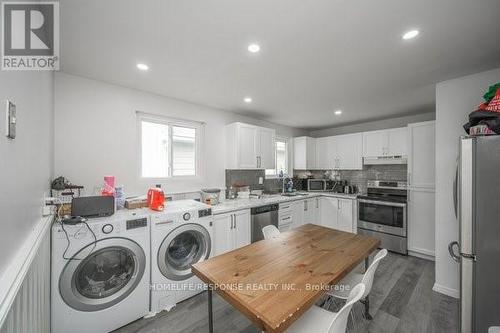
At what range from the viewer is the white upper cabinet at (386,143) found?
11.7 feet

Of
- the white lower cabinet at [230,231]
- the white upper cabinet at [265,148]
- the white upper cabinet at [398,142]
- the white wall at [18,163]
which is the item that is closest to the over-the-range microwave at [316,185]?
the white upper cabinet at [265,148]

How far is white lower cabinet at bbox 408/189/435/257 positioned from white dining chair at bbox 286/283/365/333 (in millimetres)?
2862

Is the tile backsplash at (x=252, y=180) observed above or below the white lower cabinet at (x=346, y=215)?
above

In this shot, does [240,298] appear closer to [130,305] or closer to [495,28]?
[130,305]

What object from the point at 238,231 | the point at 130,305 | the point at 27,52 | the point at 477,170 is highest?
the point at 27,52

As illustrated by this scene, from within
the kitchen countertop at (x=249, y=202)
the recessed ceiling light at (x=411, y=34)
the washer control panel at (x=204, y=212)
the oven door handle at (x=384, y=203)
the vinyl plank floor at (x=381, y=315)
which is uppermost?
the recessed ceiling light at (x=411, y=34)

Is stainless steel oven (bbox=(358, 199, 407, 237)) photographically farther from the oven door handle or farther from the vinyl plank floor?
the vinyl plank floor

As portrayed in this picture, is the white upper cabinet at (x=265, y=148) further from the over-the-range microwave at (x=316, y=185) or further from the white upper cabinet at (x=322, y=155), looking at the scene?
the white upper cabinet at (x=322, y=155)

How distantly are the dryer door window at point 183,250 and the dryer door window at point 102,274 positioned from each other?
22 centimetres

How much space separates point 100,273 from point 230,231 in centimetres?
141

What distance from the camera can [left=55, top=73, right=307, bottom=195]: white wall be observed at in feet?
7.02

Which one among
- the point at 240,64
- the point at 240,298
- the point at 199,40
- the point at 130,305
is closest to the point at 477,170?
the point at 240,298

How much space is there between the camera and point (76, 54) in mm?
1789

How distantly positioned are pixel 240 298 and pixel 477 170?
1914 mm
